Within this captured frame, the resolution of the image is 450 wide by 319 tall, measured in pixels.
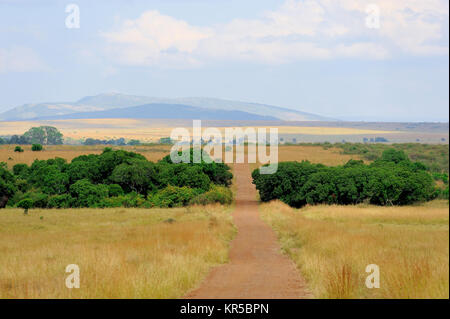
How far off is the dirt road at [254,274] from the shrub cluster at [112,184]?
13.9 m

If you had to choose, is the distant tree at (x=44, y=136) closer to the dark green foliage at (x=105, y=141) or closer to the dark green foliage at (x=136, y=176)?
the dark green foliage at (x=105, y=141)

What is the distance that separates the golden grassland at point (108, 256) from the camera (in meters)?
9.76

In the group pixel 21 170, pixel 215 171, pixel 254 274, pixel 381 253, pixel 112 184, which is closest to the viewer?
pixel 381 253

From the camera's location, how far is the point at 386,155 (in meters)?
43.6

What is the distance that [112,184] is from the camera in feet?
120

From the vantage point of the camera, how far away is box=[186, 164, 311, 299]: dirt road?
32.4 feet

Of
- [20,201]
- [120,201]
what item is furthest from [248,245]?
[20,201]
